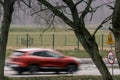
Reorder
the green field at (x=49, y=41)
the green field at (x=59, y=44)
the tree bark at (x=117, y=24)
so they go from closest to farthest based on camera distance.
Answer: the tree bark at (x=117, y=24)
the green field at (x=59, y=44)
the green field at (x=49, y=41)

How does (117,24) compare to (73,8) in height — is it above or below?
below

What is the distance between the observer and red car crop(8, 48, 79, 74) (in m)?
25.9

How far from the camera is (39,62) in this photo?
1029 inches

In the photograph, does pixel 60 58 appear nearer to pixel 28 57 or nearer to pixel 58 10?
pixel 28 57

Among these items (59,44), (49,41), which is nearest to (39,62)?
(59,44)

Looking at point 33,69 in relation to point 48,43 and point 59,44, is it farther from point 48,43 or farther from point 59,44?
point 48,43

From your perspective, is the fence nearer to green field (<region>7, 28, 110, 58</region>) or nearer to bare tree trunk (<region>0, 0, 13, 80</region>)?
green field (<region>7, 28, 110, 58</region>)

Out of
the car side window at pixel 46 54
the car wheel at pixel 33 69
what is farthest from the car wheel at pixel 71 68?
the car wheel at pixel 33 69

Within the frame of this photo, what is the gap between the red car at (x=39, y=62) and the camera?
85.1 ft

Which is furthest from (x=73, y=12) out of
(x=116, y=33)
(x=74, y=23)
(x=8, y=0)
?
(x=8, y=0)

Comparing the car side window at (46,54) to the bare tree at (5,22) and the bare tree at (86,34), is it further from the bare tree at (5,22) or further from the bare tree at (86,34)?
the bare tree at (86,34)

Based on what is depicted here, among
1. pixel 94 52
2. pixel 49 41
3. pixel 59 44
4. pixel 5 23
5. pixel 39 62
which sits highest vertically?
pixel 5 23

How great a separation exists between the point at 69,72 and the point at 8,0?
930 centimetres

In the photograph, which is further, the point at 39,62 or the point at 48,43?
the point at 48,43
